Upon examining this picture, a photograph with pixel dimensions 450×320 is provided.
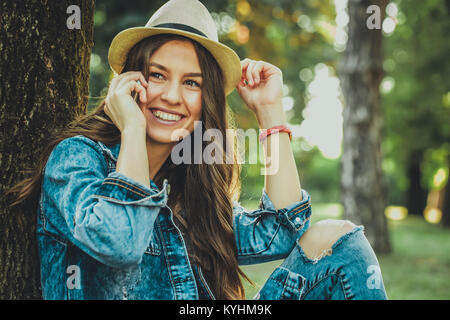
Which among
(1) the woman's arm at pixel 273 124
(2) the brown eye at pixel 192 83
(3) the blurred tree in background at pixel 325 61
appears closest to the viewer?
(2) the brown eye at pixel 192 83

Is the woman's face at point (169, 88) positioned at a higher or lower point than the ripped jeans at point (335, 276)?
higher

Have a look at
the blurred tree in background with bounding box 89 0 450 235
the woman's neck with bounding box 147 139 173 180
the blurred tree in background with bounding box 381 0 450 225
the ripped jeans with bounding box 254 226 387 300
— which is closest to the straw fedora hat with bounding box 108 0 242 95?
the woman's neck with bounding box 147 139 173 180

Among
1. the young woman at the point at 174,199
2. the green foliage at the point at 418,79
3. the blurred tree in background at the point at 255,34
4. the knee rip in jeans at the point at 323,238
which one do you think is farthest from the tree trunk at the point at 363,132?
the knee rip in jeans at the point at 323,238

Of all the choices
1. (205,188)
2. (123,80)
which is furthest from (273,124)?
(123,80)

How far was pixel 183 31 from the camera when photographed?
2051 mm

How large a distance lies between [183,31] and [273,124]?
2.20 feet

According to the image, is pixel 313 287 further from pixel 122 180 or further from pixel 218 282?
pixel 122 180

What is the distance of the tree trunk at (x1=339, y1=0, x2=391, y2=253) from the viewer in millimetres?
7742

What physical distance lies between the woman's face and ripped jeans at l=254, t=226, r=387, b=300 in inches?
32.5

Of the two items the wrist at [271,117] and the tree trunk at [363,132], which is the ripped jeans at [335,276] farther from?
the tree trunk at [363,132]

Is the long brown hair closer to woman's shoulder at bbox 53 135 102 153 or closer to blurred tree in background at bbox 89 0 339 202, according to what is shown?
woman's shoulder at bbox 53 135 102 153

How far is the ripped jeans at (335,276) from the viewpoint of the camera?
1.90 m

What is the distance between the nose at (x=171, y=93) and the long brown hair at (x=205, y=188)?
0.11m

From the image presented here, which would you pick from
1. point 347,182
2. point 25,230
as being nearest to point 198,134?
point 25,230
